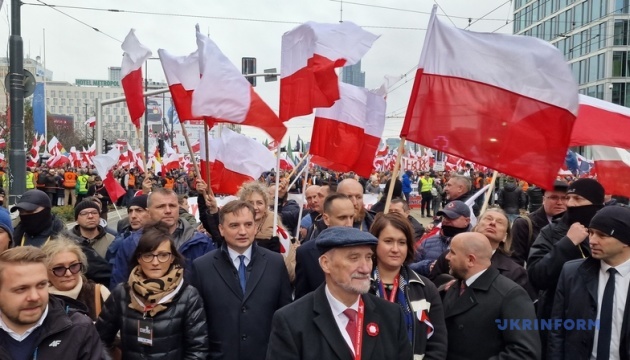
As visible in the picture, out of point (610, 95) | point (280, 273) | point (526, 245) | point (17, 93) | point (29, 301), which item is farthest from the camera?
point (610, 95)

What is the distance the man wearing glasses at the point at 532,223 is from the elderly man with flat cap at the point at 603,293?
1.28m

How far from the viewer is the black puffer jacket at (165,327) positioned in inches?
145

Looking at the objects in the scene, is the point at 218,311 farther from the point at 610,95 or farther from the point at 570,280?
the point at 610,95

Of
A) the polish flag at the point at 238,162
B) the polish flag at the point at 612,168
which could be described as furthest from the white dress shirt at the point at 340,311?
the polish flag at the point at 238,162

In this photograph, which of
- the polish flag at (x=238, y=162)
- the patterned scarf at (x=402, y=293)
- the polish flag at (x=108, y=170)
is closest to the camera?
the patterned scarf at (x=402, y=293)

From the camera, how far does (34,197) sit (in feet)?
17.1

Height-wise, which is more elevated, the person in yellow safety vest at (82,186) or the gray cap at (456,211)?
the gray cap at (456,211)

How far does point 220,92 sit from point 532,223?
131 inches

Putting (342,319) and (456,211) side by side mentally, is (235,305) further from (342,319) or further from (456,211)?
(456,211)

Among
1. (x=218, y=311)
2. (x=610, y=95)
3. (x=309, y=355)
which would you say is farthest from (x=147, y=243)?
(x=610, y=95)

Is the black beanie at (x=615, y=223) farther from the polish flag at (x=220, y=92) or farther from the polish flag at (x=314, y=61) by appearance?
the polish flag at (x=220, y=92)

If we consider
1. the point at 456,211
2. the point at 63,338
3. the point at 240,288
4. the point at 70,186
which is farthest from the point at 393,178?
the point at 70,186

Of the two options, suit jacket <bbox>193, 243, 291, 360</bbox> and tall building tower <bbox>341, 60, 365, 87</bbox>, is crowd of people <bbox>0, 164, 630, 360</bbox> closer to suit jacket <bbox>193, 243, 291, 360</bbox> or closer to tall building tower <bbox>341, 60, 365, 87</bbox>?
suit jacket <bbox>193, 243, 291, 360</bbox>

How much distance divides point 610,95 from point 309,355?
58.1 metres
